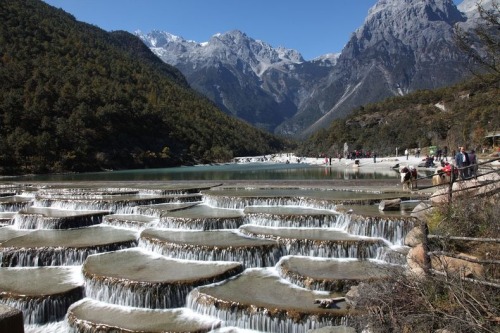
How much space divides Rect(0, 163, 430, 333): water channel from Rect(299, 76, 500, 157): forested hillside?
5272 centimetres

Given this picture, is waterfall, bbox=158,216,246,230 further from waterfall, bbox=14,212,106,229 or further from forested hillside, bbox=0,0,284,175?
forested hillside, bbox=0,0,284,175

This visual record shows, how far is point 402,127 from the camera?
353 ft

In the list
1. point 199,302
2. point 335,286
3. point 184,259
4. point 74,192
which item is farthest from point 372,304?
point 74,192

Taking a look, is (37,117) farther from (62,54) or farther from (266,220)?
(266,220)

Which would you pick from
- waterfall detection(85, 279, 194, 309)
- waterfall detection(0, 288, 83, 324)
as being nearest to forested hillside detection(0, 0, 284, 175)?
waterfall detection(0, 288, 83, 324)

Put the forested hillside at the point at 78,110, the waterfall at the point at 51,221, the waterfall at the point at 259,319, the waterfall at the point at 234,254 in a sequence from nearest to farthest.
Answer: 1. the waterfall at the point at 259,319
2. the waterfall at the point at 234,254
3. the waterfall at the point at 51,221
4. the forested hillside at the point at 78,110

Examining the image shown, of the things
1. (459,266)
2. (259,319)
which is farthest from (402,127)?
(459,266)

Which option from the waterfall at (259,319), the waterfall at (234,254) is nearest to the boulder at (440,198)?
the waterfall at (259,319)

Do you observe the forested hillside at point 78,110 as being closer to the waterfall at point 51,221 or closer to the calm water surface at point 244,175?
the calm water surface at point 244,175

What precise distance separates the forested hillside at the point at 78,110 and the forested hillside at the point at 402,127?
36152 millimetres

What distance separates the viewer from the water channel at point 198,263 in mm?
12031

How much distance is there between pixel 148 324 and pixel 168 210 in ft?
40.5

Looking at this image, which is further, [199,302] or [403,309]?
[199,302]

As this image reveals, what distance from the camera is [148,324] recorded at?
11914 mm
